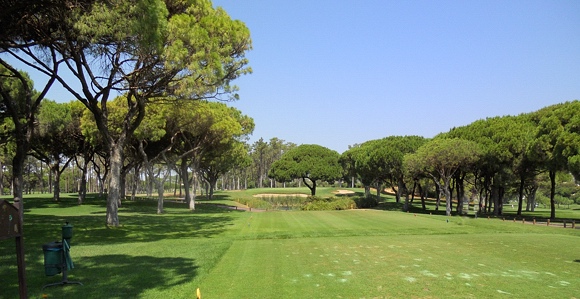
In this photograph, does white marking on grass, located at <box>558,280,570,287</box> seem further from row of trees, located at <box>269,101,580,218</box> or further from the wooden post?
row of trees, located at <box>269,101,580,218</box>

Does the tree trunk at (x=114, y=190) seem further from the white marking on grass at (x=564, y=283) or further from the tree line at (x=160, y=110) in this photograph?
the white marking on grass at (x=564, y=283)

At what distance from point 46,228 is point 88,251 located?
8.35 m

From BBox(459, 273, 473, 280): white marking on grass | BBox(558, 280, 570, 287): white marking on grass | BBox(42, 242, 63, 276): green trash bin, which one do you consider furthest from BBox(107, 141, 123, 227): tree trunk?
BBox(558, 280, 570, 287): white marking on grass

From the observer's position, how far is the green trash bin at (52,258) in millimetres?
8789

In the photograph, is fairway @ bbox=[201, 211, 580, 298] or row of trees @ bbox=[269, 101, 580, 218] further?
row of trees @ bbox=[269, 101, 580, 218]

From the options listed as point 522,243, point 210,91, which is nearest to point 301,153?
point 210,91

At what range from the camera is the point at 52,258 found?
8.84 metres

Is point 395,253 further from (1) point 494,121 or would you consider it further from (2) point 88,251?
(1) point 494,121

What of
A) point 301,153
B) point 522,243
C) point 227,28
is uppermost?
point 227,28

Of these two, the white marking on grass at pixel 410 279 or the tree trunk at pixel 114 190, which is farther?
the tree trunk at pixel 114 190

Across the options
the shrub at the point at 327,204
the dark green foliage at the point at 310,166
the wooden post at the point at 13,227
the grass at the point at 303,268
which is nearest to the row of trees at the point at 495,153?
the shrub at the point at 327,204

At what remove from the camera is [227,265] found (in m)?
12.1

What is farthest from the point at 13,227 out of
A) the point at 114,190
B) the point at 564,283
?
the point at 114,190

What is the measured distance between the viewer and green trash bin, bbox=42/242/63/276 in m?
8.79
